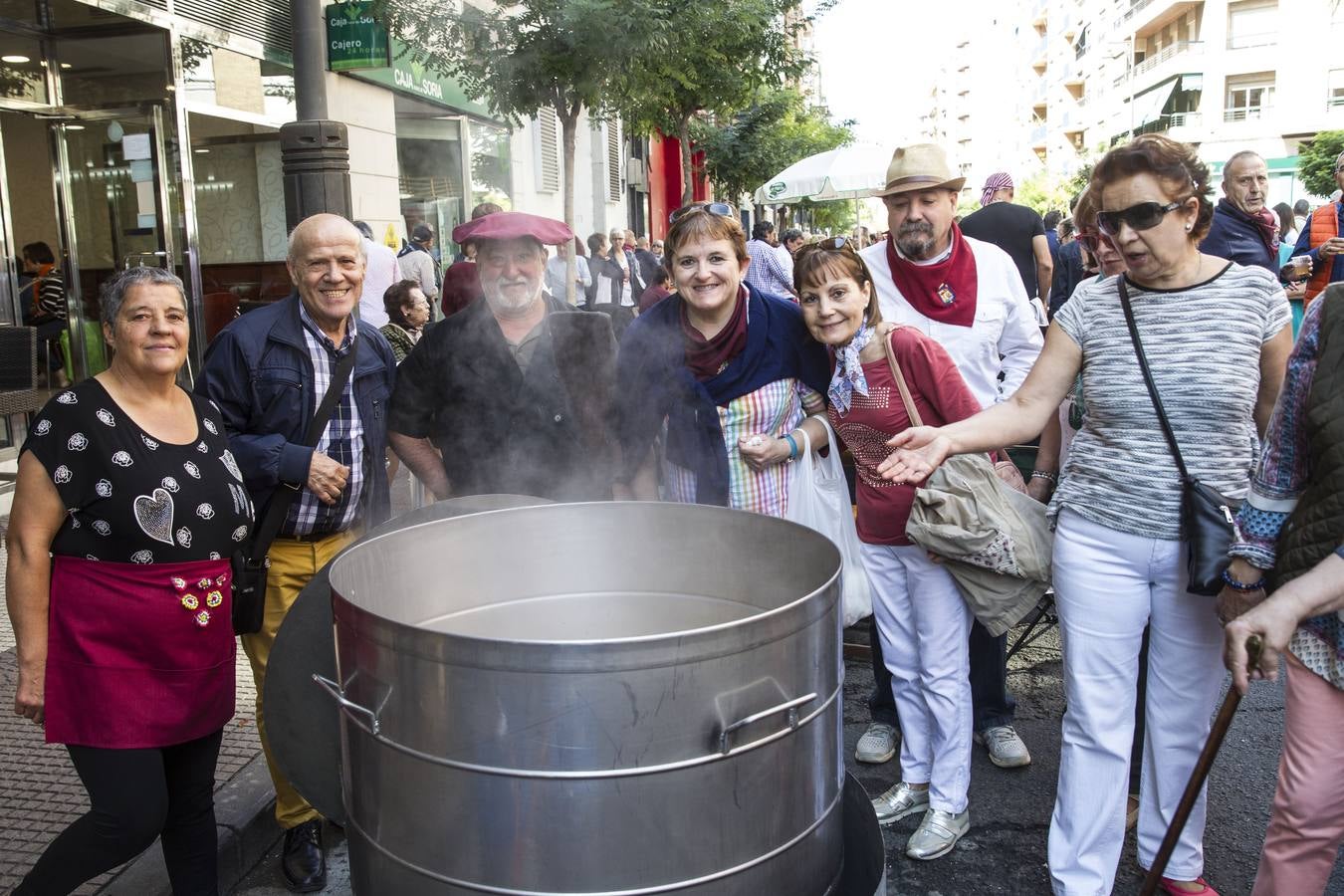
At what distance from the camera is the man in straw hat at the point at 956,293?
386 centimetres

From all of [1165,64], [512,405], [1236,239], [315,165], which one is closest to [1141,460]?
[512,405]

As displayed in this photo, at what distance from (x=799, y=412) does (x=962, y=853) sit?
4.80ft

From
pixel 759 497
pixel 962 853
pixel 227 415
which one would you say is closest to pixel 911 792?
pixel 962 853

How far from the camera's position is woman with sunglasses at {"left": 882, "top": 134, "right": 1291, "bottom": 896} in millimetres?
2650

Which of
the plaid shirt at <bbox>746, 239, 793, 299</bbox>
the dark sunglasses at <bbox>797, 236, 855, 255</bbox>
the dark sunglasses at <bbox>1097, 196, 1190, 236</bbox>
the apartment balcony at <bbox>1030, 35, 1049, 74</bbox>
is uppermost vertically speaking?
the apartment balcony at <bbox>1030, 35, 1049, 74</bbox>

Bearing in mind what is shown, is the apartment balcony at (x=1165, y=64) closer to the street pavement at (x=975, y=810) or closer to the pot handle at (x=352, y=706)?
the street pavement at (x=975, y=810)

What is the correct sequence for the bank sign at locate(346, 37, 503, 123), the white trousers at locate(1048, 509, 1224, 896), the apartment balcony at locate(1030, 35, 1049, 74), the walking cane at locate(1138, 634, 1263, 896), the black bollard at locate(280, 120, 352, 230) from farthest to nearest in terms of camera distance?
1. the apartment balcony at locate(1030, 35, 1049, 74)
2. the bank sign at locate(346, 37, 503, 123)
3. the black bollard at locate(280, 120, 352, 230)
4. the white trousers at locate(1048, 509, 1224, 896)
5. the walking cane at locate(1138, 634, 1263, 896)

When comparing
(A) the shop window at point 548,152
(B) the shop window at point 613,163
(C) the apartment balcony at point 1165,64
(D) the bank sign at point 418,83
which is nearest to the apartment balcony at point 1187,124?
(C) the apartment balcony at point 1165,64

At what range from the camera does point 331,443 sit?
3203 millimetres

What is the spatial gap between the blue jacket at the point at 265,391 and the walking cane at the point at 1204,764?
2.34 meters

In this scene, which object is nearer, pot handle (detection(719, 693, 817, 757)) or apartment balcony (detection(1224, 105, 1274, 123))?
pot handle (detection(719, 693, 817, 757))

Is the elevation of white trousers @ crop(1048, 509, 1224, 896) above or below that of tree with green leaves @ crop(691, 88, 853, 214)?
below

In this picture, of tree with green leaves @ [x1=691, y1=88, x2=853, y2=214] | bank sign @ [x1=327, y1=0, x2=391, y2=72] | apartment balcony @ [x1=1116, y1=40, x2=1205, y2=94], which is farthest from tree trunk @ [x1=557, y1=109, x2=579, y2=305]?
apartment balcony @ [x1=1116, y1=40, x2=1205, y2=94]

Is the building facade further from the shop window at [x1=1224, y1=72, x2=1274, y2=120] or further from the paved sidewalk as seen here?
the shop window at [x1=1224, y1=72, x2=1274, y2=120]
